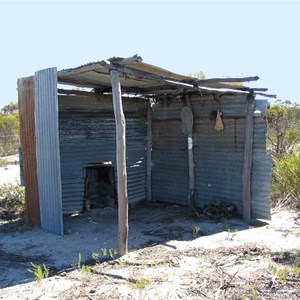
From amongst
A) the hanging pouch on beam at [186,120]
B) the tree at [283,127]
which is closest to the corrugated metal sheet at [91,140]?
the hanging pouch on beam at [186,120]

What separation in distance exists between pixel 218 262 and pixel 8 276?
282cm

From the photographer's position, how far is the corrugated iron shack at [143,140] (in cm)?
683

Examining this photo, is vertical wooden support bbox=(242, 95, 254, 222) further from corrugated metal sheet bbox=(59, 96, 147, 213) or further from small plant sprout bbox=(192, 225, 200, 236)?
corrugated metal sheet bbox=(59, 96, 147, 213)

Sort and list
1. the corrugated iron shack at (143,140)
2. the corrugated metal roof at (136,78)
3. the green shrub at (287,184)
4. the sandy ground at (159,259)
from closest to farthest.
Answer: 1. the sandy ground at (159,259)
2. the corrugated metal roof at (136,78)
3. the corrugated iron shack at (143,140)
4. the green shrub at (287,184)

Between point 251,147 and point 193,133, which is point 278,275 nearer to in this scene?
point 251,147

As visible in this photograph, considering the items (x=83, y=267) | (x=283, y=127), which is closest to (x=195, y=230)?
(x=83, y=267)

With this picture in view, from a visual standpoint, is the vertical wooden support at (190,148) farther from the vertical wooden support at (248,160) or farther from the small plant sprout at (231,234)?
the small plant sprout at (231,234)

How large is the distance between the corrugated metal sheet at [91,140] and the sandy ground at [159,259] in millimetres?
814

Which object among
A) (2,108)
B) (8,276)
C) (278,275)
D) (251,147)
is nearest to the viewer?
(278,275)

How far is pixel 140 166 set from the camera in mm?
9633

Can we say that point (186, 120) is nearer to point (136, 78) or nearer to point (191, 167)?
point (191, 167)

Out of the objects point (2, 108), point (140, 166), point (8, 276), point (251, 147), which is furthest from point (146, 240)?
point (2, 108)

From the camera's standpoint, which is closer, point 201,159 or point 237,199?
point 237,199

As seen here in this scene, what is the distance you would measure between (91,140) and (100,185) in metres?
1.13
